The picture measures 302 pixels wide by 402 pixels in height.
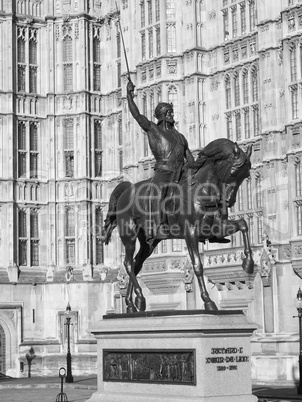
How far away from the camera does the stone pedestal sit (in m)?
18.2

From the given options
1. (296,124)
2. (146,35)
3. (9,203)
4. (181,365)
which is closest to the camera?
(181,365)

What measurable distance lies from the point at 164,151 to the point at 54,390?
21.1m

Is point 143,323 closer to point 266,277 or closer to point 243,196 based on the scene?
point 266,277

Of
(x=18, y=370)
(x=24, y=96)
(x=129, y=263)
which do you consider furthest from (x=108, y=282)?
(x=129, y=263)

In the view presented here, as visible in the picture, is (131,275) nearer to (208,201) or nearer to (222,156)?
(208,201)

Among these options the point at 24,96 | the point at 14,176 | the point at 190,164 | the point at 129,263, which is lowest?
the point at 129,263

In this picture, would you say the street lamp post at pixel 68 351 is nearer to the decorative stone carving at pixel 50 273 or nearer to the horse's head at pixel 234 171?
the decorative stone carving at pixel 50 273

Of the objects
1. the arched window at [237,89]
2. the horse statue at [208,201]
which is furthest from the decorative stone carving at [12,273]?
the horse statue at [208,201]

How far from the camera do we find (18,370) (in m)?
49.4

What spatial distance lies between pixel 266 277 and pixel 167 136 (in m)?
19.4

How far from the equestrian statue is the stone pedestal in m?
0.80

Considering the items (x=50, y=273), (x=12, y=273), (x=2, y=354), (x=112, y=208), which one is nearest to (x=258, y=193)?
(x=50, y=273)

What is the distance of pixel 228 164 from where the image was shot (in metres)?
19.5

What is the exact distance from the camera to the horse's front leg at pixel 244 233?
1909 centimetres
